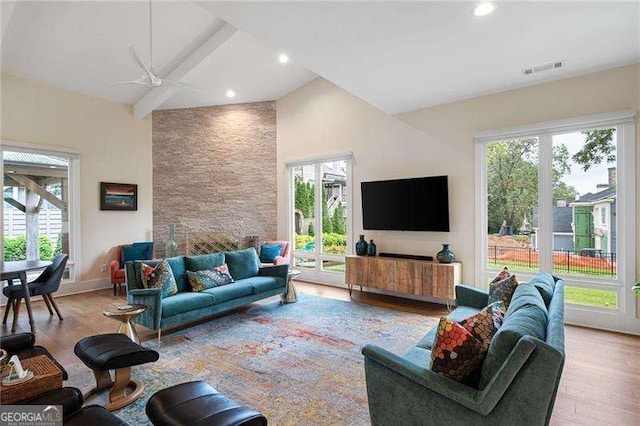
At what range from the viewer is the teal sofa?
1.46 meters

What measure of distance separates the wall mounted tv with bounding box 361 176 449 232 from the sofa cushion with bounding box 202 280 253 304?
237 cm

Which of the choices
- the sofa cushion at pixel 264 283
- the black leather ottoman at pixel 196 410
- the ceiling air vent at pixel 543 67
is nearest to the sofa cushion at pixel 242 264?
the sofa cushion at pixel 264 283

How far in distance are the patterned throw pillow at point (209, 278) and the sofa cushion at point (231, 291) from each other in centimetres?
8

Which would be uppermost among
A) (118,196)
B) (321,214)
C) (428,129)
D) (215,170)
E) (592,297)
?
(428,129)

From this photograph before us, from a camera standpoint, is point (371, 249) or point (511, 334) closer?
point (511, 334)

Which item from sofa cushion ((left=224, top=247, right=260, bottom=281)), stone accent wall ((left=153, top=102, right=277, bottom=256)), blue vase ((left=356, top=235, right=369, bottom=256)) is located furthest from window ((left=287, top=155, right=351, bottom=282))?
sofa cushion ((left=224, top=247, right=260, bottom=281))

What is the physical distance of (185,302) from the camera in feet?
12.4

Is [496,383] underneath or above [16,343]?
above

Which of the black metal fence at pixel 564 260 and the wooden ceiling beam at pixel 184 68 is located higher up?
the wooden ceiling beam at pixel 184 68

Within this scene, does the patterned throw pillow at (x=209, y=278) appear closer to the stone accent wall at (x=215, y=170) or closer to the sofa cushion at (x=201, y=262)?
the sofa cushion at (x=201, y=262)

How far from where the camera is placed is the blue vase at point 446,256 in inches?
189

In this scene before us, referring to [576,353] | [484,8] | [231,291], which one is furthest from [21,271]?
[576,353]

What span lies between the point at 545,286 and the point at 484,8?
2.27 meters

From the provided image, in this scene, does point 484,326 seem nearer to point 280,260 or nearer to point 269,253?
point 280,260
